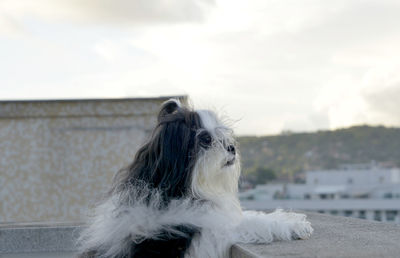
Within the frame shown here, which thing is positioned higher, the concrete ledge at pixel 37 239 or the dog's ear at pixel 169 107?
the dog's ear at pixel 169 107

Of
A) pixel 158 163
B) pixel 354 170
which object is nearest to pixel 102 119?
pixel 158 163

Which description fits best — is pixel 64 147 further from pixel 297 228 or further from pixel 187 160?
pixel 297 228

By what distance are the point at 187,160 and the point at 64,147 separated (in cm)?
585

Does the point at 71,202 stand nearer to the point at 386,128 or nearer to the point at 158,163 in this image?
the point at 158,163

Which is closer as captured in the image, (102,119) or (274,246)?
(274,246)

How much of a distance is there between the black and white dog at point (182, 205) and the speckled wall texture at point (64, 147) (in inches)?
211

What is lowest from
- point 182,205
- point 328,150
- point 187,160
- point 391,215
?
point 391,215

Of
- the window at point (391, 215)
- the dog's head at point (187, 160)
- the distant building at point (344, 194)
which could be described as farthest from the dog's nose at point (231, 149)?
the window at point (391, 215)

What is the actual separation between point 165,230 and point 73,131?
6030 millimetres

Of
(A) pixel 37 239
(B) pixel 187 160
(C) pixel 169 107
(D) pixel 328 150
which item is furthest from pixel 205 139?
(D) pixel 328 150

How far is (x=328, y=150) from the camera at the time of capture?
87500 mm

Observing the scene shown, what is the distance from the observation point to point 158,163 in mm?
3211

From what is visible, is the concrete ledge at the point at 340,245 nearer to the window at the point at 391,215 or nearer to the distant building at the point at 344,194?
the distant building at the point at 344,194

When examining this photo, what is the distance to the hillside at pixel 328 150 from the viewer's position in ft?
262
